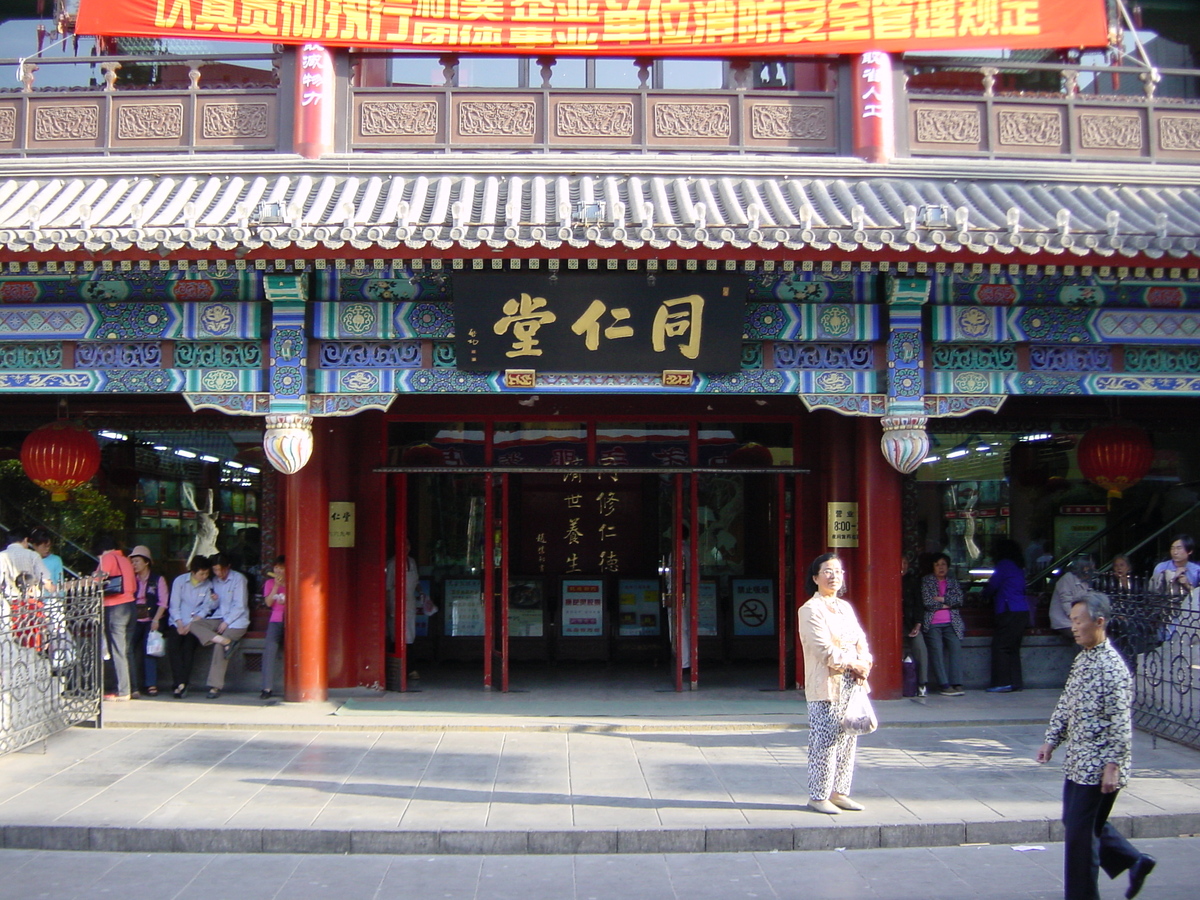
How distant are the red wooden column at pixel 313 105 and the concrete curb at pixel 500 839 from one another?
6416 mm

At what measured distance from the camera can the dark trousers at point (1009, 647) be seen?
10758mm

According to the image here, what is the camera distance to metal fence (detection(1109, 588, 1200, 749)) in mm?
8352

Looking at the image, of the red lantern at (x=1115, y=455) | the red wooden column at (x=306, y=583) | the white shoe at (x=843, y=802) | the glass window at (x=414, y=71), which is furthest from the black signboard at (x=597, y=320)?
the red lantern at (x=1115, y=455)

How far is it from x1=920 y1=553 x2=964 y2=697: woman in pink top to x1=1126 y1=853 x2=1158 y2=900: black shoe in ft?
17.0

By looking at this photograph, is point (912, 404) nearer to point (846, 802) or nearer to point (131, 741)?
point (846, 802)

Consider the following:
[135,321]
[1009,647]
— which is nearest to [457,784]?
[135,321]

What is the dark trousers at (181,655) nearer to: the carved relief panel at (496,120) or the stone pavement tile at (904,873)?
the carved relief panel at (496,120)

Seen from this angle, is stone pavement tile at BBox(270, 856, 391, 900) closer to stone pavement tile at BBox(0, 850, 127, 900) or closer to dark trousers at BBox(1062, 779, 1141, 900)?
stone pavement tile at BBox(0, 850, 127, 900)

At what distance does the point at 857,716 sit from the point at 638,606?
6603 millimetres

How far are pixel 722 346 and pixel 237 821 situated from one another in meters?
5.39

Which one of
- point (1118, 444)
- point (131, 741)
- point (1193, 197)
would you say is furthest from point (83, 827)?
point (1193, 197)

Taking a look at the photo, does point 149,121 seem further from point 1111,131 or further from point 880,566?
point 1111,131

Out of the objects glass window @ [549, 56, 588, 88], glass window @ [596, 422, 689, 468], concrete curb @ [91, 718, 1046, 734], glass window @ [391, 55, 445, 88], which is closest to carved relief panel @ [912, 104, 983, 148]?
glass window @ [549, 56, 588, 88]

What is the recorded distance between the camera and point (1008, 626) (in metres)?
10.8
